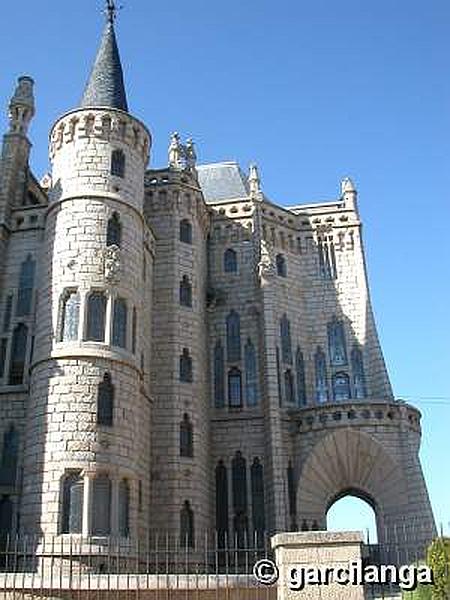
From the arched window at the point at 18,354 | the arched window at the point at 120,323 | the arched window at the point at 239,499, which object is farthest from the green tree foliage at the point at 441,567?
the arched window at the point at 18,354

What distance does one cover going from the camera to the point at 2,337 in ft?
82.5

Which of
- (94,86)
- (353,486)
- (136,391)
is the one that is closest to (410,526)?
(353,486)

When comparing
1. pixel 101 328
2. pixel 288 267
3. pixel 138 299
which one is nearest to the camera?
pixel 101 328

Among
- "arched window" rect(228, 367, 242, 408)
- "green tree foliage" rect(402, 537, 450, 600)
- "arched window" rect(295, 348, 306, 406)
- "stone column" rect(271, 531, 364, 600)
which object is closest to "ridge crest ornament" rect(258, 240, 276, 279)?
"arched window" rect(295, 348, 306, 406)

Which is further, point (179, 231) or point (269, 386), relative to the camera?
point (179, 231)

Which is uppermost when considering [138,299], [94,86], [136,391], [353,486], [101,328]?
[94,86]

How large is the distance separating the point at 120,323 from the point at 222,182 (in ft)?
52.6

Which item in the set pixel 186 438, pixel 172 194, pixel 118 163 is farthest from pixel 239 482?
pixel 118 163

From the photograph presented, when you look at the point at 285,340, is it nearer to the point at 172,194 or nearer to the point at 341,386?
the point at 341,386

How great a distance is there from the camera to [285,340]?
30.8 metres

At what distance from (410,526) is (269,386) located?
23.4ft

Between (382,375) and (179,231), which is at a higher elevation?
(179,231)

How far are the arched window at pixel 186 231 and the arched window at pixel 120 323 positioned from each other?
24.1 ft

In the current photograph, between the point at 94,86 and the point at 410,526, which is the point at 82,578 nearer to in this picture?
the point at 410,526
